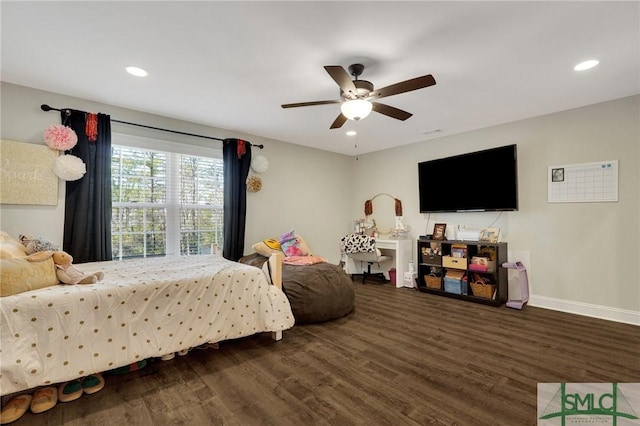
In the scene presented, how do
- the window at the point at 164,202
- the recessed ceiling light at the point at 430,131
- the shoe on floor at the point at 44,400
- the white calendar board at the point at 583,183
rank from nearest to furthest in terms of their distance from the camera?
the shoe on floor at the point at 44,400 → the white calendar board at the point at 583,183 → the window at the point at 164,202 → the recessed ceiling light at the point at 430,131

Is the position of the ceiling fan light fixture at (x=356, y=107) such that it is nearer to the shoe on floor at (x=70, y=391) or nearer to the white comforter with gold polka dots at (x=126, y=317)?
the white comforter with gold polka dots at (x=126, y=317)

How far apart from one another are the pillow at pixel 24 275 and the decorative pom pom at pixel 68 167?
1.36 meters

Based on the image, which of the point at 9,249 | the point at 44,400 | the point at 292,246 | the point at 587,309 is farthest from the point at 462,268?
the point at 9,249

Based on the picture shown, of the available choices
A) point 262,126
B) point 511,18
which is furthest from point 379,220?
point 511,18

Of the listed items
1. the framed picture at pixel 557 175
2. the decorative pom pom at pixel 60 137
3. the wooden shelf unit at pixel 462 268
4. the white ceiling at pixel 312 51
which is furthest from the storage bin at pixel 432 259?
the decorative pom pom at pixel 60 137

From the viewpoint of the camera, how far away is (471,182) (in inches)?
166

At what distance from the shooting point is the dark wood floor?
1.68m

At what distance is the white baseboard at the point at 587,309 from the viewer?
3100 mm

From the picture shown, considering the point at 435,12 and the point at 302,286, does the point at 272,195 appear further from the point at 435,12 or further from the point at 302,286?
the point at 435,12

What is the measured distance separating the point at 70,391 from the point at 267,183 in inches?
130

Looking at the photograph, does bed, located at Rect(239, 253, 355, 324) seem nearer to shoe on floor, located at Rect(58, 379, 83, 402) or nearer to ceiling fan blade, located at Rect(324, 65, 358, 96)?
shoe on floor, located at Rect(58, 379, 83, 402)

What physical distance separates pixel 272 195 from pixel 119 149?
2087 millimetres

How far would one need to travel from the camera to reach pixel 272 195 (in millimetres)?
4699

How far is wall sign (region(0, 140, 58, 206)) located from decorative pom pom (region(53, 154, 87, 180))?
0.24ft
